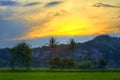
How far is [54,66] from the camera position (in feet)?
557

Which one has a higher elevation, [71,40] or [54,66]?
[71,40]

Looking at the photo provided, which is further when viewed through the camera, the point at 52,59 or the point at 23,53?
the point at 52,59

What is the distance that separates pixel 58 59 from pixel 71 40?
535 inches

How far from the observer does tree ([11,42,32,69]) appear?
144 meters

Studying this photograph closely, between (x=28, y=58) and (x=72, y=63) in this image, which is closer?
(x=28, y=58)

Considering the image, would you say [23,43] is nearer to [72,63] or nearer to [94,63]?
[72,63]

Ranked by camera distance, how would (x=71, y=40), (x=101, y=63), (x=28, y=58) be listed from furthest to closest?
(x=101, y=63)
(x=71, y=40)
(x=28, y=58)

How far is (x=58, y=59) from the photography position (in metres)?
169

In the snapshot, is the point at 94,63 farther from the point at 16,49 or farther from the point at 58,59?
the point at 16,49

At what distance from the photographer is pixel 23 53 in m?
145

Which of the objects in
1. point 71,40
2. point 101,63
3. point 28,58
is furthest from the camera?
point 101,63

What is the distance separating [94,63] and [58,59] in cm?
2993

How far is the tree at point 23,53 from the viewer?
144 metres

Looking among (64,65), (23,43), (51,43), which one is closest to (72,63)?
(64,65)
